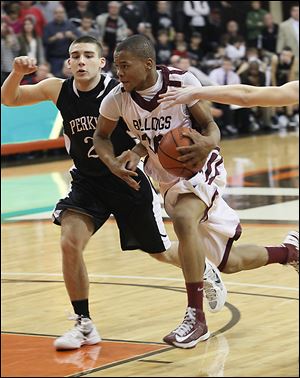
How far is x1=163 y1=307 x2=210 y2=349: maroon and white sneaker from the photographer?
5.80m

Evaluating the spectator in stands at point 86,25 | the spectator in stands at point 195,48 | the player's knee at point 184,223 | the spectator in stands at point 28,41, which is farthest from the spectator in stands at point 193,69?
the player's knee at point 184,223

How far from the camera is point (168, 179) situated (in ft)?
20.0

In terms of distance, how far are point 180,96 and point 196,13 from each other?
1601 centimetres

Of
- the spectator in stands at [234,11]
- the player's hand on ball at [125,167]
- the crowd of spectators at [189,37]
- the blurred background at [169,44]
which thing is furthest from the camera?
the spectator in stands at [234,11]

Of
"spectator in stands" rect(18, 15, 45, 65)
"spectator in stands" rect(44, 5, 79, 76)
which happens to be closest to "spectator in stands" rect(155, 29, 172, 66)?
"spectator in stands" rect(44, 5, 79, 76)

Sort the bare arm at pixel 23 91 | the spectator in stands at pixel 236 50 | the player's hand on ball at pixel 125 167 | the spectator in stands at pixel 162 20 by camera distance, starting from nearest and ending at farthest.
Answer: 1. the player's hand on ball at pixel 125 167
2. the bare arm at pixel 23 91
3. the spectator in stands at pixel 162 20
4. the spectator in stands at pixel 236 50

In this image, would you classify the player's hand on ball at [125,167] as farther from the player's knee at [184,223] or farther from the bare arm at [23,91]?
the bare arm at [23,91]

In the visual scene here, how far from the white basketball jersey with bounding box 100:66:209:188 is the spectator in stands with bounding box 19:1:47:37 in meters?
11.6

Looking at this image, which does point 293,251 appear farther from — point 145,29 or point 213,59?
point 213,59

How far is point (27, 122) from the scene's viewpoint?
1608 centimetres

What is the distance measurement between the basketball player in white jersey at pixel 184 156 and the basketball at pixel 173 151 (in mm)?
55

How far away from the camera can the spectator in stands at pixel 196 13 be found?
2095 cm

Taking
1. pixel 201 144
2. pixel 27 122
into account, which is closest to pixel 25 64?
pixel 201 144

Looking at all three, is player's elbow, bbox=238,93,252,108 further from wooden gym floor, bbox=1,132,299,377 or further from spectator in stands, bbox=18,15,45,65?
spectator in stands, bbox=18,15,45,65
